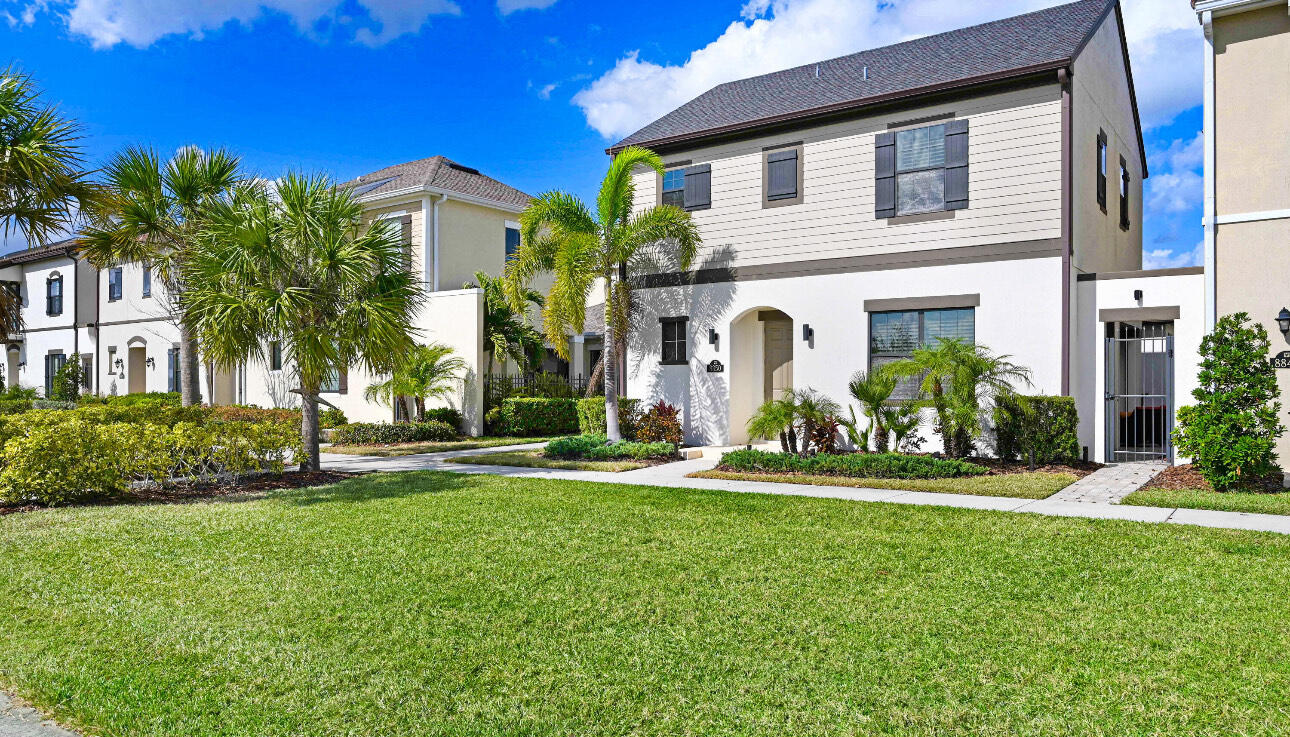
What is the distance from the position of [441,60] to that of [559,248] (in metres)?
8.04

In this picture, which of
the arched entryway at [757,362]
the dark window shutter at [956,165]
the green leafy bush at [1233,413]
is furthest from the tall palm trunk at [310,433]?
the green leafy bush at [1233,413]

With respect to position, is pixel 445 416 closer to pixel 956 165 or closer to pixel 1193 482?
pixel 956 165

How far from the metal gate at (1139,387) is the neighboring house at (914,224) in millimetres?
67

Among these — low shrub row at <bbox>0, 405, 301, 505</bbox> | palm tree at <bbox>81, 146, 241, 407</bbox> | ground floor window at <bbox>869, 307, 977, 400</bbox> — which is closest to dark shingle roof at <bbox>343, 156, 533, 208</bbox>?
palm tree at <bbox>81, 146, 241, 407</bbox>

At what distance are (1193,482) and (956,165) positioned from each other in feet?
19.1

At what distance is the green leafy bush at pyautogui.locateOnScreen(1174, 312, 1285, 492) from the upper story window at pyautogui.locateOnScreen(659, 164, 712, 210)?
8.59 m

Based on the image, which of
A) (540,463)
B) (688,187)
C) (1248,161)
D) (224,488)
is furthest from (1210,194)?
(224,488)

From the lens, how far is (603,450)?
1385 centimetres

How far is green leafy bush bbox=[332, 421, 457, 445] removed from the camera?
17.8 m

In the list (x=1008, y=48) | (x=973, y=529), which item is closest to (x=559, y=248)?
(x=1008, y=48)

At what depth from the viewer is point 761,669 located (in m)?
4.05

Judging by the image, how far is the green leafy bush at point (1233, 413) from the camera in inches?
368

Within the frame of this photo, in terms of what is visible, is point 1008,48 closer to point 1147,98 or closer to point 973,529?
point 1147,98

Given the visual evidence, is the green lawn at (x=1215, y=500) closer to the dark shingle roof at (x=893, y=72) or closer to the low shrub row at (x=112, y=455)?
the dark shingle roof at (x=893, y=72)
